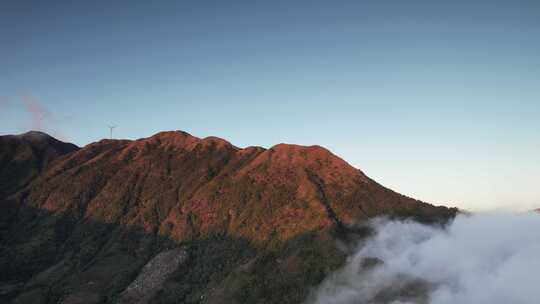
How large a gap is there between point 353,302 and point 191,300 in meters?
63.5

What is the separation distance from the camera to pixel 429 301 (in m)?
194

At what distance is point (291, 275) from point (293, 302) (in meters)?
14.1

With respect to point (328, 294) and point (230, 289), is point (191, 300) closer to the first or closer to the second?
point (230, 289)

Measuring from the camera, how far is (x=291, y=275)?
636ft

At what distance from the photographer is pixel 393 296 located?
623 ft

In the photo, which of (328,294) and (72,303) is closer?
(328,294)

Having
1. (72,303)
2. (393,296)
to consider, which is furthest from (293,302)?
(72,303)

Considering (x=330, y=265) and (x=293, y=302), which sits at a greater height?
(x=330, y=265)

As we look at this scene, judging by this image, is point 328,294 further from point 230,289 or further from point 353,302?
point 230,289

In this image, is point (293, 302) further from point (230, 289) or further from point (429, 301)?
point (429, 301)

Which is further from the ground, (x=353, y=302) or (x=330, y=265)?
(x=330, y=265)

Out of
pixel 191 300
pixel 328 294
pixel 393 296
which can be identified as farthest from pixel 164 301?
pixel 393 296

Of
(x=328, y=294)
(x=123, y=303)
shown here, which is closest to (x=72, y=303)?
(x=123, y=303)

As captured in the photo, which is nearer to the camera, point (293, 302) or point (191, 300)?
point (293, 302)
